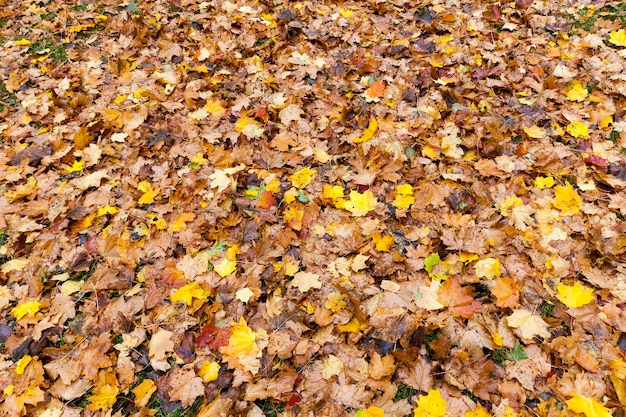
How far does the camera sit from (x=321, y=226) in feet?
9.55

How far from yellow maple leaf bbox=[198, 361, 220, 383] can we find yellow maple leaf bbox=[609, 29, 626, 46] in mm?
4344

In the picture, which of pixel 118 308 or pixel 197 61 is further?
pixel 197 61

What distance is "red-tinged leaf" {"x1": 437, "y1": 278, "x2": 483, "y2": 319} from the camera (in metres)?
2.42

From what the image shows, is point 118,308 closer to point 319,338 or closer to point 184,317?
point 184,317

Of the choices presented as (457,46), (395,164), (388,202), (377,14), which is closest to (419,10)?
(377,14)

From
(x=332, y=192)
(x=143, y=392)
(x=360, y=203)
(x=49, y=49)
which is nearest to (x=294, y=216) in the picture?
(x=332, y=192)

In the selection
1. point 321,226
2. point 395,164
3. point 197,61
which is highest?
point 197,61

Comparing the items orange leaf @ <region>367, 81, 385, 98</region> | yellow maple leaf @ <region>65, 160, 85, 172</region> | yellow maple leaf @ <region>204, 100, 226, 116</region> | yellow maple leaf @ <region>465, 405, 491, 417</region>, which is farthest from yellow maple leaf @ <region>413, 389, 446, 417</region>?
yellow maple leaf @ <region>65, 160, 85, 172</region>

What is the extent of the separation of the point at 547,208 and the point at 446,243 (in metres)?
0.78

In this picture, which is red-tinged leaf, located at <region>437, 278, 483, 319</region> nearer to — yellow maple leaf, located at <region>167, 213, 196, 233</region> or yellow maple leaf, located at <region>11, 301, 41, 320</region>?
yellow maple leaf, located at <region>167, 213, 196, 233</region>

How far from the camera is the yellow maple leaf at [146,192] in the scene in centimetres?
315

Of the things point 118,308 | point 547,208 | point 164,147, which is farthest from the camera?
point 164,147

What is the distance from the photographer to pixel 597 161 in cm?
307

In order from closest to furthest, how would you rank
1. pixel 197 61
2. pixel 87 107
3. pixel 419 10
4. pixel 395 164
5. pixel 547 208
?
1. pixel 547 208
2. pixel 395 164
3. pixel 87 107
4. pixel 197 61
5. pixel 419 10
